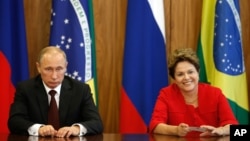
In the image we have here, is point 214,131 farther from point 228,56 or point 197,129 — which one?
point 228,56

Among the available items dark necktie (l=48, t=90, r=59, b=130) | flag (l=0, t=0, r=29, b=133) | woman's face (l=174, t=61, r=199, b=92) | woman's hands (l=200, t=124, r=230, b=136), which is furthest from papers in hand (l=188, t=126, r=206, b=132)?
flag (l=0, t=0, r=29, b=133)

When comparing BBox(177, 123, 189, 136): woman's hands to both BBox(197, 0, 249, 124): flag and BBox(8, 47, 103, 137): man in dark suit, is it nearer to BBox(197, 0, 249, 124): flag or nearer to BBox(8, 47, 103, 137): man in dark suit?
BBox(8, 47, 103, 137): man in dark suit

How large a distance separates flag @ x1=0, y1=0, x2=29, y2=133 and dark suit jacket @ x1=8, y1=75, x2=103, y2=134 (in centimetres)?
86

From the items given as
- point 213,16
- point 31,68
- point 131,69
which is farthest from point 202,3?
point 31,68

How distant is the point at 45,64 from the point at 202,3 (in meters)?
1.98

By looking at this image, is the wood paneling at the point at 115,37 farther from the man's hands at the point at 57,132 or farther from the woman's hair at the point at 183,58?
the man's hands at the point at 57,132

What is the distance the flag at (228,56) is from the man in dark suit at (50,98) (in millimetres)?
1450

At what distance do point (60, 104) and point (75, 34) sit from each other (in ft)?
3.46

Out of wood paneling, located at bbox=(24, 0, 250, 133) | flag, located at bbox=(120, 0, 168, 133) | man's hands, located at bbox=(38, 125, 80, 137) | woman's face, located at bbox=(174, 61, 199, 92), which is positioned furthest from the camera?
wood paneling, located at bbox=(24, 0, 250, 133)

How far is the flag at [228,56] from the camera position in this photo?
164 inches

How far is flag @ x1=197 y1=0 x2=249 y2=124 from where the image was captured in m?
4.18

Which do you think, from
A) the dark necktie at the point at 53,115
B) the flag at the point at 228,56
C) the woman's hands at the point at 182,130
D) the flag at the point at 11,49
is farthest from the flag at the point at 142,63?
the woman's hands at the point at 182,130

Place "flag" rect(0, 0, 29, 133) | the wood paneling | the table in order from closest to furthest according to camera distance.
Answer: the table, "flag" rect(0, 0, 29, 133), the wood paneling

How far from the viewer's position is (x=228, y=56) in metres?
4.16
